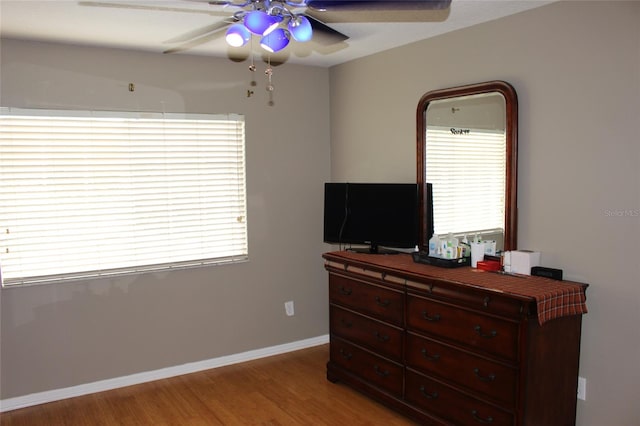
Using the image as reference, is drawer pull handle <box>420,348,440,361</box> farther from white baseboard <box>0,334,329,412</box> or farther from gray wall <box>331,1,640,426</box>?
white baseboard <box>0,334,329,412</box>

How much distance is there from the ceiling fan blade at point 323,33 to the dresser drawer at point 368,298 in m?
1.56

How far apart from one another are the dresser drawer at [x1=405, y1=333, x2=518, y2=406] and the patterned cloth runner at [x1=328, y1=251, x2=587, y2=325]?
371mm

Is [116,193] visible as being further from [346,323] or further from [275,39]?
[275,39]

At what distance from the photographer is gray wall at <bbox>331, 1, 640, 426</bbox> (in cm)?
256

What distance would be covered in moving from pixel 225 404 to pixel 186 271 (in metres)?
1.08

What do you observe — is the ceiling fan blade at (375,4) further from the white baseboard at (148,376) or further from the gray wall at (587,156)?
the white baseboard at (148,376)

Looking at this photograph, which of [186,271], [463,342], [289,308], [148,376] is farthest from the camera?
[289,308]

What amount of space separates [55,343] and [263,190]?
1893 millimetres

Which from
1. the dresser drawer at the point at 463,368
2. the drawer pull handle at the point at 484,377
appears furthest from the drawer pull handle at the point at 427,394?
the drawer pull handle at the point at 484,377

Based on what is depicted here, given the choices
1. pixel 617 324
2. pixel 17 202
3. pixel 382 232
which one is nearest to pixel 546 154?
pixel 617 324

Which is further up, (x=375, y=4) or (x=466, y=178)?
(x=375, y=4)

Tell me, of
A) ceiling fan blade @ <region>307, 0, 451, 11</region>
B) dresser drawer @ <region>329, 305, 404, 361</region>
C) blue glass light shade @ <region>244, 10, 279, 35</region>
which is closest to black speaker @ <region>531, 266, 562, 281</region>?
dresser drawer @ <region>329, 305, 404, 361</region>

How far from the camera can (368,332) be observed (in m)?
3.49

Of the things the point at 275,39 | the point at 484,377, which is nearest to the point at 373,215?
the point at 484,377
